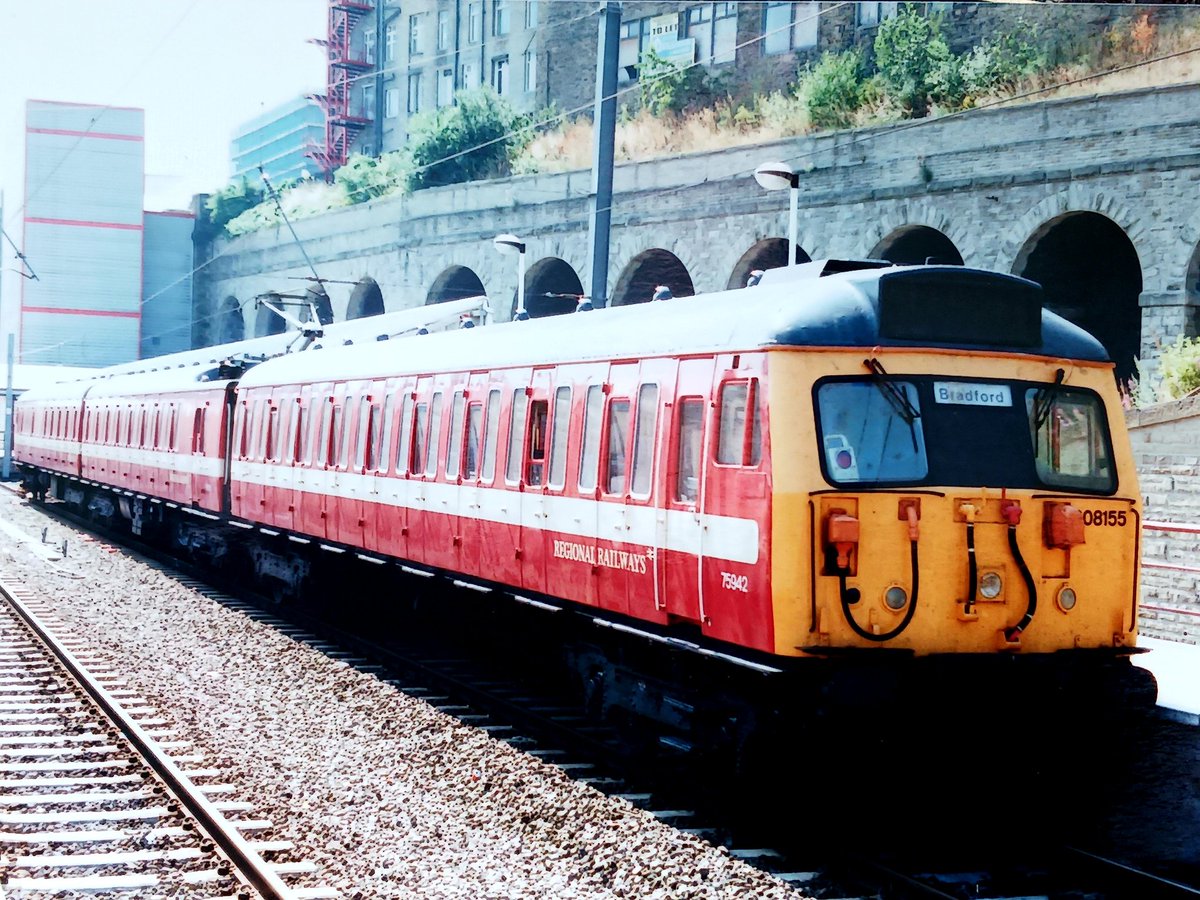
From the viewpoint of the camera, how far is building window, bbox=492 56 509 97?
6825 cm

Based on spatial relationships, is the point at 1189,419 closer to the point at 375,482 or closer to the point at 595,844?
the point at 375,482

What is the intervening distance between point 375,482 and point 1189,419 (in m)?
8.93

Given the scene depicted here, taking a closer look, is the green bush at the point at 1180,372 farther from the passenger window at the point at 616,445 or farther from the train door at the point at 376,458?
the passenger window at the point at 616,445

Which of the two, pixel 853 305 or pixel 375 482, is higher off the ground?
pixel 853 305

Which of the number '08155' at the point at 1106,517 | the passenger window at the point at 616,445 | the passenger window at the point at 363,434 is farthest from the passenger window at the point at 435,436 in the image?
the number '08155' at the point at 1106,517

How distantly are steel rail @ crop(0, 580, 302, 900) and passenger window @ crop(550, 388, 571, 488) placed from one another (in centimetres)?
344

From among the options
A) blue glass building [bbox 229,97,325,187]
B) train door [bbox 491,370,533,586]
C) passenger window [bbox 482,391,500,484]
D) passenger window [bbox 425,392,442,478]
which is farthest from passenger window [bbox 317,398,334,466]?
blue glass building [bbox 229,97,325,187]

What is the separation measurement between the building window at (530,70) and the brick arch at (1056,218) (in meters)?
39.1

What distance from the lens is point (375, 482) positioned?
16.3m

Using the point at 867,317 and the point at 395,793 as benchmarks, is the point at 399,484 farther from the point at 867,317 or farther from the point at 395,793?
the point at 867,317

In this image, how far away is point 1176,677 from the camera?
37.7ft

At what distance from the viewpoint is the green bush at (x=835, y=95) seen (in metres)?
40.2

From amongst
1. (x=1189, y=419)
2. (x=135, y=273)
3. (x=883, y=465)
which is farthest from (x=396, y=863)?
(x=135, y=273)

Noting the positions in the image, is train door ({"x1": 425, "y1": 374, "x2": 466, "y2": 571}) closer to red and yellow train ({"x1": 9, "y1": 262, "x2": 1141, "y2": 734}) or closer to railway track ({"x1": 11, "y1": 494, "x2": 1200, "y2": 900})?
railway track ({"x1": 11, "y1": 494, "x2": 1200, "y2": 900})
